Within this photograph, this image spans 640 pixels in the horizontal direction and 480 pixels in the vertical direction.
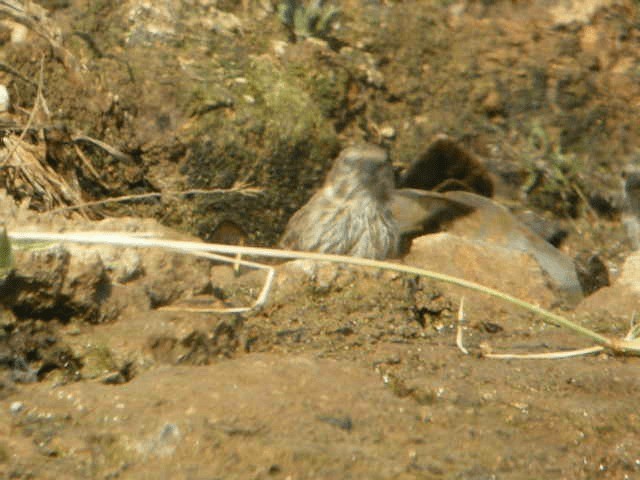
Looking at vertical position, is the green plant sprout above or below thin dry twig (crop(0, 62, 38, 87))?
above

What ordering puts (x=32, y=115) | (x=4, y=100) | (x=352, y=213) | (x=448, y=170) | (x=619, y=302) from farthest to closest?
(x=352, y=213) < (x=448, y=170) < (x=4, y=100) < (x=32, y=115) < (x=619, y=302)

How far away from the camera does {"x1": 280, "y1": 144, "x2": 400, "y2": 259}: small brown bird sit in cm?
608

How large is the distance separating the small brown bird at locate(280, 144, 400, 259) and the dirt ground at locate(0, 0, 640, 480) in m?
0.16

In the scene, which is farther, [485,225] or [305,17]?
[305,17]

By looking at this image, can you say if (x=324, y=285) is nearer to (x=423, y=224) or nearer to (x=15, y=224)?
(x=15, y=224)

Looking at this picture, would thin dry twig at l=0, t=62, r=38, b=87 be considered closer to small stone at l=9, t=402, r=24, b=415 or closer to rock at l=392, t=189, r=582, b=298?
rock at l=392, t=189, r=582, b=298

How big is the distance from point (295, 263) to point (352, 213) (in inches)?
128

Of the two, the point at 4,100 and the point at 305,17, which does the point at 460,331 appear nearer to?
the point at 4,100

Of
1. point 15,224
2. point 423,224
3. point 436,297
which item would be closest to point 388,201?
point 423,224

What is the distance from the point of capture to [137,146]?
528 cm

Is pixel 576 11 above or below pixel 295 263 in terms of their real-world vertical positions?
above

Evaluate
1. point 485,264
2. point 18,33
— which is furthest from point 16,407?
point 18,33

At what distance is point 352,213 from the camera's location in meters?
6.76

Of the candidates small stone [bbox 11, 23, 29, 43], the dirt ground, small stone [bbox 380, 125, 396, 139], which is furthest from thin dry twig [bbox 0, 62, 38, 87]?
small stone [bbox 380, 125, 396, 139]
